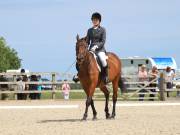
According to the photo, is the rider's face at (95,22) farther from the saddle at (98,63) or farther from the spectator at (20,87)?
the spectator at (20,87)

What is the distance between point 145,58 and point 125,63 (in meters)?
1.54

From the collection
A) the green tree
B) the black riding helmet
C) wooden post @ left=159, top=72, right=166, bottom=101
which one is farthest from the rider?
the green tree

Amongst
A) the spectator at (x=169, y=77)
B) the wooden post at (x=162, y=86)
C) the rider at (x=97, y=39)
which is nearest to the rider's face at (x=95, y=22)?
the rider at (x=97, y=39)

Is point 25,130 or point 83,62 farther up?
point 83,62

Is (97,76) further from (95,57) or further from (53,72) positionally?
(53,72)

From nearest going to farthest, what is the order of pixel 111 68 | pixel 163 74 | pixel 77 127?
pixel 77 127, pixel 111 68, pixel 163 74

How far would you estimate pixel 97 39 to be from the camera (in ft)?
45.8

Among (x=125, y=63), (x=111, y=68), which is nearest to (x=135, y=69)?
(x=125, y=63)

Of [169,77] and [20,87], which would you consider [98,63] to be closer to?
[20,87]

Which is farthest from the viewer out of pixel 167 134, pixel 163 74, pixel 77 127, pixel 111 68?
pixel 163 74

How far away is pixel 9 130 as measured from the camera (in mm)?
11094

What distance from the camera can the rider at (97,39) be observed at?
13.9m

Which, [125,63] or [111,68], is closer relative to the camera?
[111,68]

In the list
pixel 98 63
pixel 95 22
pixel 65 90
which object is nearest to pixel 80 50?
pixel 98 63
